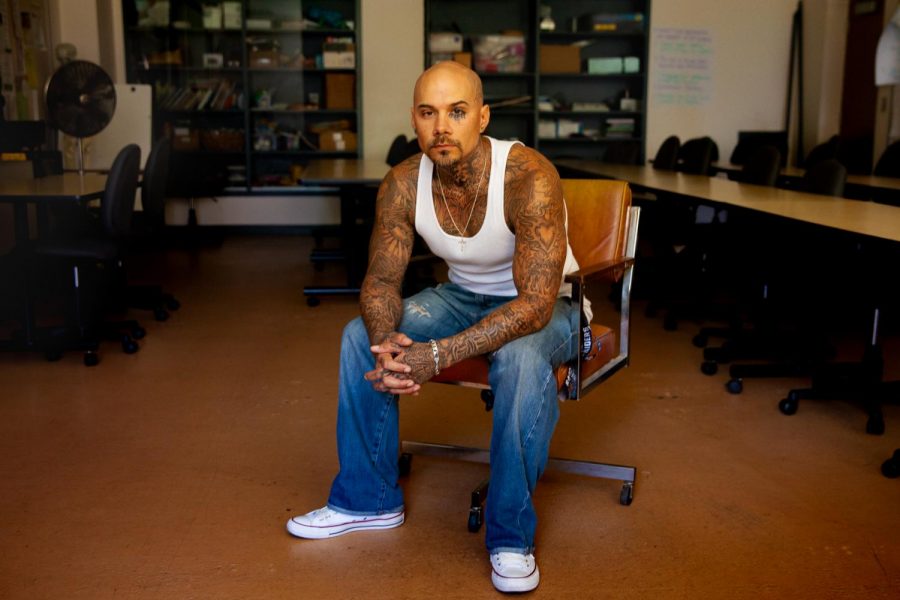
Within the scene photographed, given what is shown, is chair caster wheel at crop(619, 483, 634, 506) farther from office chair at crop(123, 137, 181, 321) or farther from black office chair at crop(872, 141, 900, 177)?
black office chair at crop(872, 141, 900, 177)

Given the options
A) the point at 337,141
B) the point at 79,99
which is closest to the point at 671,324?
the point at 79,99

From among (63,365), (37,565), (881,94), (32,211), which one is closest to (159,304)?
(63,365)

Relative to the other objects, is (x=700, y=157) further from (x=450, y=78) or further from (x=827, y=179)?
(x=450, y=78)

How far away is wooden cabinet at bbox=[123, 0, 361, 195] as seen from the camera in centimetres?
752

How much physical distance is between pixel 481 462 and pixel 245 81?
18.9 ft

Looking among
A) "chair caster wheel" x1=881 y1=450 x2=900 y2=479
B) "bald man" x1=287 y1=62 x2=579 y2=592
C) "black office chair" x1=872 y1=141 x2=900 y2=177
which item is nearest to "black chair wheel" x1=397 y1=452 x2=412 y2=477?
"bald man" x1=287 y1=62 x2=579 y2=592

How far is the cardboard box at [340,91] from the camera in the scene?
25.4 feet

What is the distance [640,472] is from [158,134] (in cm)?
601

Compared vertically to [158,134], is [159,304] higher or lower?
lower

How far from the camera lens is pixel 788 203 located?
141 inches

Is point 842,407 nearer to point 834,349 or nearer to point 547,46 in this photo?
point 834,349

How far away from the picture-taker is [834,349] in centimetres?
375

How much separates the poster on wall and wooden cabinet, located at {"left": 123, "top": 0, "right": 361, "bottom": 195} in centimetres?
252

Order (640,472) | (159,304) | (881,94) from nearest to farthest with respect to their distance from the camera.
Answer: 1. (640,472)
2. (159,304)
3. (881,94)
